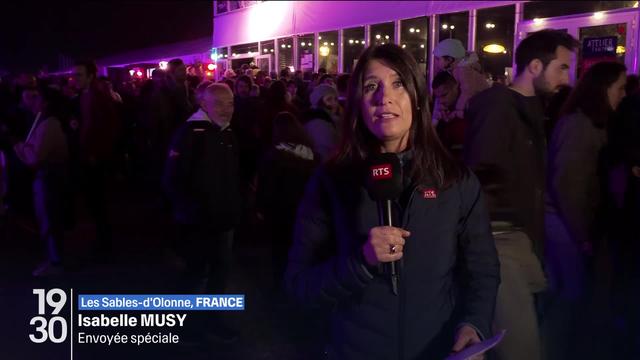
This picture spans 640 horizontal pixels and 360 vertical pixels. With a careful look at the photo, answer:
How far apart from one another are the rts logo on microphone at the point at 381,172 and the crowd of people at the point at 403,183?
0.14 meters

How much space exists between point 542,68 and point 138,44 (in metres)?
4.06

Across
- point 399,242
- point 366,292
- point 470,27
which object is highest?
point 470,27

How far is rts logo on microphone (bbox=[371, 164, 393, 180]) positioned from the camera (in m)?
1.50

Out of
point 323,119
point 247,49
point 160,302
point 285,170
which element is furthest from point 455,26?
point 160,302

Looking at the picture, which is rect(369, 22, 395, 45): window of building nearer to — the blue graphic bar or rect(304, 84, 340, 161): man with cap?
rect(304, 84, 340, 161): man with cap

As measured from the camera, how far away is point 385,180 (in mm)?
1493

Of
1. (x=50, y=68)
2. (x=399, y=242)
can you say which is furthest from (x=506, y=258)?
→ (x=50, y=68)

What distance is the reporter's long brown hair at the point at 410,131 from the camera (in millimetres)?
1673

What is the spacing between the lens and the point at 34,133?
5098mm

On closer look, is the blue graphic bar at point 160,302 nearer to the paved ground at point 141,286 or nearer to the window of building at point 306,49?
the paved ground at point 141,286

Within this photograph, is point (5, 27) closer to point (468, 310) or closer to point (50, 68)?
point (50, 68)

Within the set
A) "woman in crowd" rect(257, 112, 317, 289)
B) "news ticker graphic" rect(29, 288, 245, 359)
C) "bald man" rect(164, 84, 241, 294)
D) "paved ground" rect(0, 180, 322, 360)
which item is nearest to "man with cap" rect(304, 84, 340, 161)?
"woman in crowd" rect(257, 112, 317, 289)

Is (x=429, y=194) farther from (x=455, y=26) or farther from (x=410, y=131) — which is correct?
(x=455, y=26)

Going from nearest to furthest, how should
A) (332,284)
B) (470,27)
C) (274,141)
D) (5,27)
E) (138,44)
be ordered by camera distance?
(332,284)
(274,141)
(5,27)
(138,44)
(470,27)
